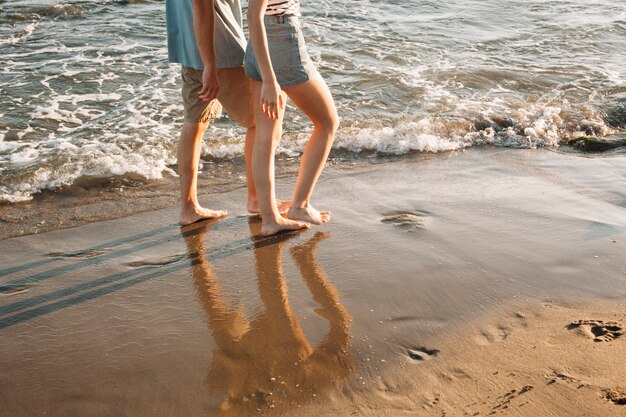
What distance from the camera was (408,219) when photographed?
4.18 metres

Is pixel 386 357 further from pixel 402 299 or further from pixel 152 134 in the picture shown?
pixel 152 134

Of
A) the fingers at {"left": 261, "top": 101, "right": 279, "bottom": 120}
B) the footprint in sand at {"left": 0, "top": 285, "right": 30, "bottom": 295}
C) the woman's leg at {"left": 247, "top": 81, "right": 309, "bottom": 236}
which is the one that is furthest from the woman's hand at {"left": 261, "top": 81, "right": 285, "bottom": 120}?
the footprint in sand at {"left": 0, "top": 285, "right": 30, "bottom": 295}

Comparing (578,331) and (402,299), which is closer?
(578,331)

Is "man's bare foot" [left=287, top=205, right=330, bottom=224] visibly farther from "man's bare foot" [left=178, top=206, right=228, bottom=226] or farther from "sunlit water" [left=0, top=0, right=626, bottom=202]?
"sunlit water" [left=0, top=0, right=626, bottom=202]

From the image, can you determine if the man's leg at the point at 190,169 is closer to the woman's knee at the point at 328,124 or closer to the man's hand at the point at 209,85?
the man's hand at the point at 209,85

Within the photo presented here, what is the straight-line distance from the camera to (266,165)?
3.91 meters

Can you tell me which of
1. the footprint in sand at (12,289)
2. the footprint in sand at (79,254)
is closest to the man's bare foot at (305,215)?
the footprint in sand at (79,254)

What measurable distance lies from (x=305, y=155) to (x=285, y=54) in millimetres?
646

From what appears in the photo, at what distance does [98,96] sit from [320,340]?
475 centimetres

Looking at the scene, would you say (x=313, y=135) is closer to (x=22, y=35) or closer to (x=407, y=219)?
(x=407, y=219)

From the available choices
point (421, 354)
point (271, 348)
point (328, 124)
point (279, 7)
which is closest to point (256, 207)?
point (328, 124)

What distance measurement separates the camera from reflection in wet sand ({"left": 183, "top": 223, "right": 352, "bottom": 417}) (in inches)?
99.0

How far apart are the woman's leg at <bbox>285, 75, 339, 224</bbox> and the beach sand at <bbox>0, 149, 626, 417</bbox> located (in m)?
0.15

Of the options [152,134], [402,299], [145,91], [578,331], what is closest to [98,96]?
[145,91]
